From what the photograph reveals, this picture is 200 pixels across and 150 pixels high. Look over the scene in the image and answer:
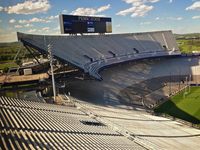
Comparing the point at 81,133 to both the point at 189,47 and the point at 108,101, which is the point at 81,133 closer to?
the point at 108,101

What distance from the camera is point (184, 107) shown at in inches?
1555

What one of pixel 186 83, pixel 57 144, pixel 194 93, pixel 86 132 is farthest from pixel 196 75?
pixel 57 144

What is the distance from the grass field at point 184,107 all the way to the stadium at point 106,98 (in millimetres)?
1246

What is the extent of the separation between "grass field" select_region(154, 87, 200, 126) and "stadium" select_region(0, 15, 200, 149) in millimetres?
1246

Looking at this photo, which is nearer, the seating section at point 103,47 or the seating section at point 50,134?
the seating section at point 50,134

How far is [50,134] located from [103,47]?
51.7 meters

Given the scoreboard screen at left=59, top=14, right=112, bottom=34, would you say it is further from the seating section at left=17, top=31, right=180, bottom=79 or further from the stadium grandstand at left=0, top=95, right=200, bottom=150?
the stadium grandstand at left=0, top=95, right=200, bottom=150

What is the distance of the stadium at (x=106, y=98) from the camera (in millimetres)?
16016

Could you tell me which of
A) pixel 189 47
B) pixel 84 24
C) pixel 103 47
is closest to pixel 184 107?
pixel 84 24

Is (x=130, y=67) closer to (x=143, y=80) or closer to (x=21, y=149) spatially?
(x=143, y=80)

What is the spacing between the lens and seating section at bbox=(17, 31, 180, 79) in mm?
44375

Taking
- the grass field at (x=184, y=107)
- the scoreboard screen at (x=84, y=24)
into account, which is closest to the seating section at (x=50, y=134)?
the grass field at (x=184, y=107)

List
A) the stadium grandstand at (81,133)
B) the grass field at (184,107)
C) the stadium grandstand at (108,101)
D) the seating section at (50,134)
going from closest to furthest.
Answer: the seating section at (50,134), the stadium grandstand at (81,133), the stadium grandstand at (108,101), the grass field at (184,107)

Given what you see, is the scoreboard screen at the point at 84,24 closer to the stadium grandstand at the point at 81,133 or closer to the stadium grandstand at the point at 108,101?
the stadium grandstand at the point at 108,101
